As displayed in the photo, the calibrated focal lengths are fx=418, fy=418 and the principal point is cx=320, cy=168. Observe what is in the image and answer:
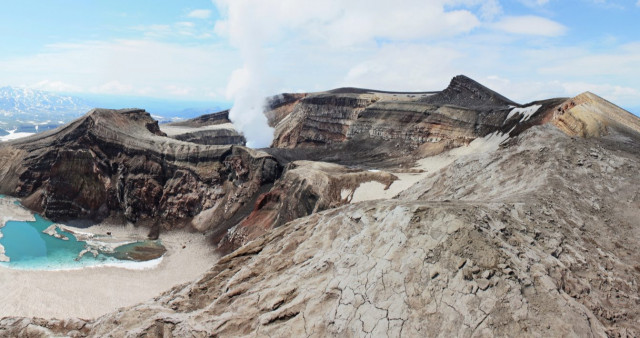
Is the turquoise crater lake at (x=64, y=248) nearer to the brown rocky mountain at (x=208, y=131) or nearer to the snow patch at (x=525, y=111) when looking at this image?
the brown rocky mountain at (x=208, y=131)

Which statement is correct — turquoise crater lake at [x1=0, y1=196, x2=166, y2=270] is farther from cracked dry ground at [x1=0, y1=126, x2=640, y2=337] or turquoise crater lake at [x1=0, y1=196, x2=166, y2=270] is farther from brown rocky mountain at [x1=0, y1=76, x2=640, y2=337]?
cracked dry ground at [x1=0, y1=126, x2=640, y2=337]

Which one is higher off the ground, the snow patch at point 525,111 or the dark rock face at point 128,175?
the snow patch at point 525,111

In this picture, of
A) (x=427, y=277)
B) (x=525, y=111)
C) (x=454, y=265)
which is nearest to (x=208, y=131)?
(x=525, y=111)

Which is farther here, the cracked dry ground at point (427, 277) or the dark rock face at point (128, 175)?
the dark rock face at point (128, 175)

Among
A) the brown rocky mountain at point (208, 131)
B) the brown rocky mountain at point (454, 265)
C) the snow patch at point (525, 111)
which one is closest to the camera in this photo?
the brown rocky mountain at point (454, 265)

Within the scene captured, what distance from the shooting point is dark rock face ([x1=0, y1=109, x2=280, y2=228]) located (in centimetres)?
4031

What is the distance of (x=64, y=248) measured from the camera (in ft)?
115

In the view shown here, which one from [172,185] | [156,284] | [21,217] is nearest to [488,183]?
[156,284]

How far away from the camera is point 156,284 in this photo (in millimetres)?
28953

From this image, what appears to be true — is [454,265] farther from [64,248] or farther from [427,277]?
[64,248]

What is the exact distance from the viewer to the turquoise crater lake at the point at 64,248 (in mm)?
31781

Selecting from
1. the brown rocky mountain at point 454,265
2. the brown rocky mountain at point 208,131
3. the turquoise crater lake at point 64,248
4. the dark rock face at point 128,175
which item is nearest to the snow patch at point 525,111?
the brown rocky mountain at point 454,265

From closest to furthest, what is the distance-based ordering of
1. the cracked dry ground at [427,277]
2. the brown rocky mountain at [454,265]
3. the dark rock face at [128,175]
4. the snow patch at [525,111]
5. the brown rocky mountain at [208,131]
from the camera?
the cracked dry ground at [427,277]
the brown rocky mountain at [454,265]
the dark rock face at [128,175]
the snow patch at [525,111]
the brown rocky mountain at [208,131]

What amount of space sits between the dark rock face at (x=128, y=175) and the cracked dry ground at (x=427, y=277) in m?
24.6
